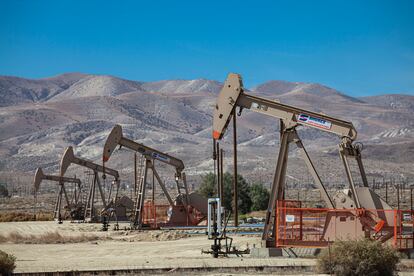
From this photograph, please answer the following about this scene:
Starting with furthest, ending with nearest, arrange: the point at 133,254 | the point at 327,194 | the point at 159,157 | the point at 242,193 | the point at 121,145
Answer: the point at 242,193, the point at 159,157, the point at 121,145, the point at 133,254, the point at 327,194

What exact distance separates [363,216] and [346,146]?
5.42ft

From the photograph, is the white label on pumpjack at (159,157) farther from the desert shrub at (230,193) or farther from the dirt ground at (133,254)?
the desert shrub at (230,193)

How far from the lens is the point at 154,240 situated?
27.9 meters

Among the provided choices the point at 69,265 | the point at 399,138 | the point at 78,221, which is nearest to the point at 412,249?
the point at 69,265

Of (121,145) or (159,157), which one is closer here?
(121,145)

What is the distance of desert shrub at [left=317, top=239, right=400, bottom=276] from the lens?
47.3 feet

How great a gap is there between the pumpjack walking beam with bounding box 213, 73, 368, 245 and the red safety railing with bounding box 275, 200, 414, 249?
0.29 meters

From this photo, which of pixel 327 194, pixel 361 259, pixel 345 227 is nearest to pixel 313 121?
pixel 327 194

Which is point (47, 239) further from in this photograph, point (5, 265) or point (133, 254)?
point (5, 265)

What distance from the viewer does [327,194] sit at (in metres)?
18.9

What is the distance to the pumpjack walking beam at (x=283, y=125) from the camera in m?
18.8

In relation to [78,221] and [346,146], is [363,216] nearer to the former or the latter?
[346,146]

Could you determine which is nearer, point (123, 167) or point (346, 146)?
point (346, 146)

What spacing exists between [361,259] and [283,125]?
587cm
